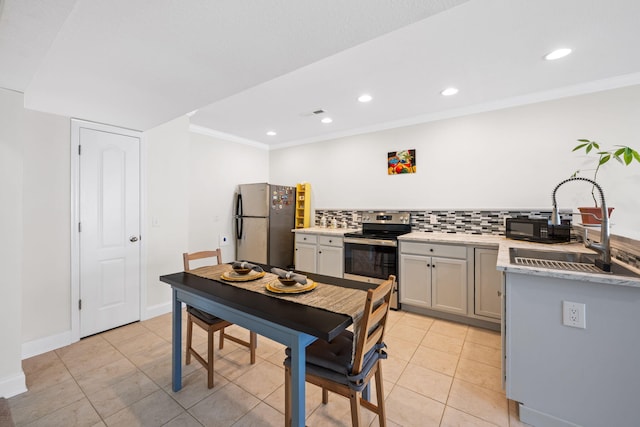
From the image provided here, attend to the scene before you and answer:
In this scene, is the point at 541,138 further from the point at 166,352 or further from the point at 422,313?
the point at 166,352

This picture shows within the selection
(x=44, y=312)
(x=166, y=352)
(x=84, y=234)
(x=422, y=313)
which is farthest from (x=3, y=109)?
(x=422, y=313)

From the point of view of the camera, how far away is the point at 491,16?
1709 millimetres

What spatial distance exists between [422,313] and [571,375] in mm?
1765

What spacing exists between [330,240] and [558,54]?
3.02 meters

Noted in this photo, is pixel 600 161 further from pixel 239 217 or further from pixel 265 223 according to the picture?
pixel 239 217

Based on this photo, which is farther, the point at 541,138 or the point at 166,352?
the point at 541,138

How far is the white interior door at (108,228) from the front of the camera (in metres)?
2.61

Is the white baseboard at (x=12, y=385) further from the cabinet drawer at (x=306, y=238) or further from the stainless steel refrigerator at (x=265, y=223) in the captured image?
the cabinet drawer at (x=306, y=238)

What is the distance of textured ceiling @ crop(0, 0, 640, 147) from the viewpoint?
46.8 inches

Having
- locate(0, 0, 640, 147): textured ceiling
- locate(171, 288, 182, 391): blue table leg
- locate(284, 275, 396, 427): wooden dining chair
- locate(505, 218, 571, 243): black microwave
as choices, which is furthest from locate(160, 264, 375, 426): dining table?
locate(505, 218, 571, 243): black microwave

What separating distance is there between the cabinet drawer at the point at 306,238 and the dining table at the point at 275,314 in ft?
7.01

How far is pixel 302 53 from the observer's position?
4.91 ft

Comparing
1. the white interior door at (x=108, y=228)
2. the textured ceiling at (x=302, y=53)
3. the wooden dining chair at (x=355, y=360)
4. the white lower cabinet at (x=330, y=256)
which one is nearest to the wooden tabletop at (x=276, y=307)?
the wooden dining chair at (x=355, y=360)

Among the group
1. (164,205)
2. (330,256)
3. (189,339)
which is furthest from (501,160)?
(164,205)
